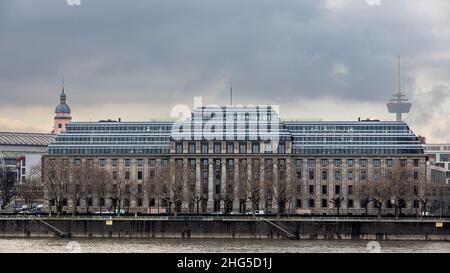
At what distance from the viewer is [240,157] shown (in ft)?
410

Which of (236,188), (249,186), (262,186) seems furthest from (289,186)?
(236,188)

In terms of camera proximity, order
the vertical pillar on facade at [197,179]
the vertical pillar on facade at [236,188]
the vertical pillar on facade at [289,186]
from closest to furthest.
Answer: the vertical pillar on facade at [289,186], the vertical pillar on facade at [236,188], the vertical pillar on facade at [197,179]

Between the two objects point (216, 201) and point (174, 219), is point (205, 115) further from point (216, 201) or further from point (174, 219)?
point (174, 219)

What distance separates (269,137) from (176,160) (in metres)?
11.5

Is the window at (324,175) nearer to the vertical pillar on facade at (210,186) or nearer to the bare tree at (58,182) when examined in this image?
the vertical pillar on facade at (210,186)

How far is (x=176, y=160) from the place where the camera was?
412 ft

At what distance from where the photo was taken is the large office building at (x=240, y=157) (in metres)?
122

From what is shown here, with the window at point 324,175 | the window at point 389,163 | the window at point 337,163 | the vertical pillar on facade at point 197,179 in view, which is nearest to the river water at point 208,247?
the vertical pillar on facade at point 197,179

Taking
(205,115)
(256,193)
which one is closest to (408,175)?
(256,193)

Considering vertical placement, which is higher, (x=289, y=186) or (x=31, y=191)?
(x=289, y=186)

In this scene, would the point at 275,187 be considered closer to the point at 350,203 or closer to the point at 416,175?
the point at 350,203

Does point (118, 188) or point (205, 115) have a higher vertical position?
point (205, 115)

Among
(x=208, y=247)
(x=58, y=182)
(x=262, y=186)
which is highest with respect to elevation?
(x=58, y=182)

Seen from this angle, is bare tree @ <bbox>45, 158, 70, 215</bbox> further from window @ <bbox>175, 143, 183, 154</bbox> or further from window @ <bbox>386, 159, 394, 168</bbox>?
window @ <bbox>386, 159, 394, 168</bbox>
